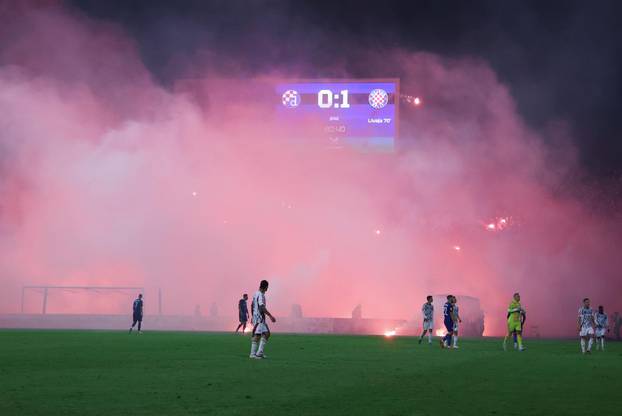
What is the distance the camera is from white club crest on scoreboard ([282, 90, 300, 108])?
57.6 meters

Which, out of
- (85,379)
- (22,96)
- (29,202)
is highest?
(22,96)

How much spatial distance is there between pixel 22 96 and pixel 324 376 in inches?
1708

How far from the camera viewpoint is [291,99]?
57.8m

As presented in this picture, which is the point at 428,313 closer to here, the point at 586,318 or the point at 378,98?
the point at 586,318

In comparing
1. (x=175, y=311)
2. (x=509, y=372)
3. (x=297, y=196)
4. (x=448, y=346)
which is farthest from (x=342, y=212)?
(x=509, y=372)

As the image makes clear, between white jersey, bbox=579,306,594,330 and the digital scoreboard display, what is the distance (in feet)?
97.9

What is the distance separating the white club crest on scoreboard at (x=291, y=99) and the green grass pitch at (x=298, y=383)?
36649 mm

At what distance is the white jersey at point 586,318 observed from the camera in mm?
26594

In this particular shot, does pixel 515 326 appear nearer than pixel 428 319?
Yes

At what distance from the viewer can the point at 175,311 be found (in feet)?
197

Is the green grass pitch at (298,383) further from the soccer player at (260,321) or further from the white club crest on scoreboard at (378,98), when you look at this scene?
the white club crest on scoreboard at (378,98)

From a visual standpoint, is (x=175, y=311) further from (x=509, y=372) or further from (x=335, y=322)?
(x=509, y=372)

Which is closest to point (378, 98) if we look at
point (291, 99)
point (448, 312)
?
point (291, 99)

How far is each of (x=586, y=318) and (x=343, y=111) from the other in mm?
32615
